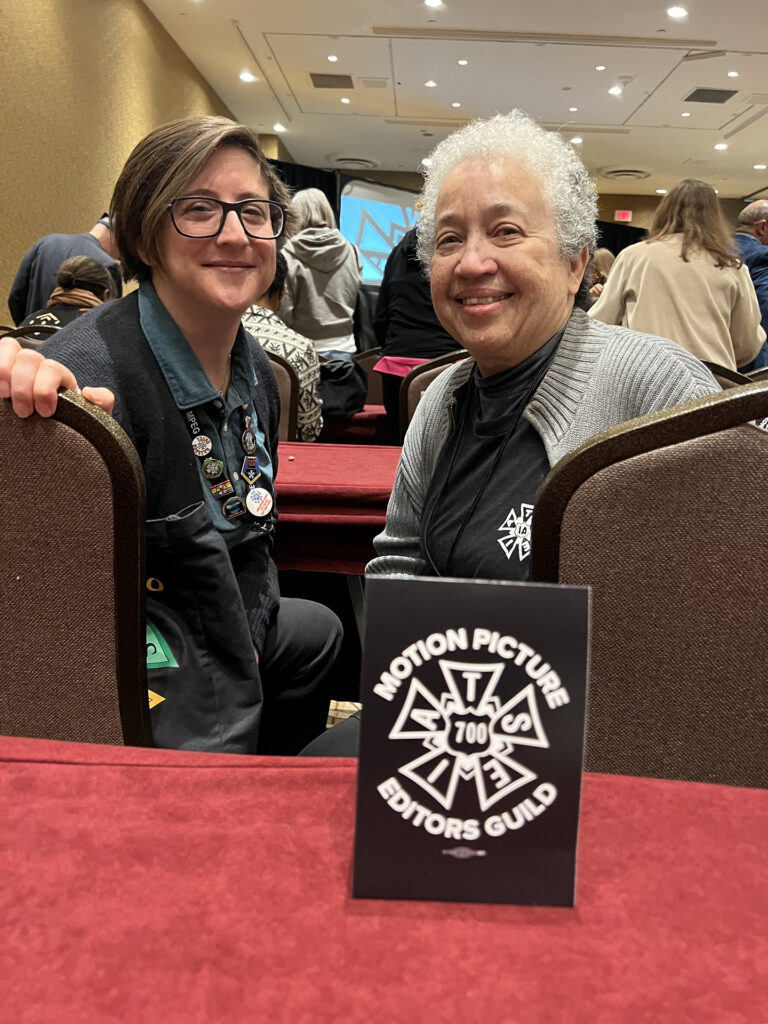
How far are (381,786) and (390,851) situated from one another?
0.04 metres

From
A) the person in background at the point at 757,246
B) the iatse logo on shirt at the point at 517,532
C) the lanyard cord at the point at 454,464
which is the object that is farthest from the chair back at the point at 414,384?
the person in background at the point at 757,246

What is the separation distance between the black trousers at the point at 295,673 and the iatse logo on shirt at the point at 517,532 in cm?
52

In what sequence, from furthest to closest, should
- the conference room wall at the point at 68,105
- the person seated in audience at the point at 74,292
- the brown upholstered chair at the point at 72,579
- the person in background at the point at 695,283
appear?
the conference room wall at the point at 68,105 < the person seated in audience at the point at 74,292 < the person in background at the point at 695,283 < the brown upholstered chair at the point at 72,579

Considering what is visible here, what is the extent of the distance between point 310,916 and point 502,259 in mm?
988

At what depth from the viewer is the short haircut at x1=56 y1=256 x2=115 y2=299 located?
3.50 meters

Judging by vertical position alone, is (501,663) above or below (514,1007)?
above

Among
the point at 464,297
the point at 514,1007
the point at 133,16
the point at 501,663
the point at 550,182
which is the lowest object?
the point at 514,1007

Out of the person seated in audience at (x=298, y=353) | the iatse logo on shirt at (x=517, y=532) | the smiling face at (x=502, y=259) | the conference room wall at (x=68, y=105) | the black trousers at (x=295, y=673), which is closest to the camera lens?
the iatse logo on shirt at (x=517, y=532)

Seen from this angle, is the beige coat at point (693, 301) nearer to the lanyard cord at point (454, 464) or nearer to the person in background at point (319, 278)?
the person in background at point (319, 278)

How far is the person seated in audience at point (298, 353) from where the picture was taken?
8.89 feet

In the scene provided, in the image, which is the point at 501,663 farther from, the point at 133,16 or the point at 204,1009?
the point at 133,16

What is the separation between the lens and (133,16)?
7.01 metres

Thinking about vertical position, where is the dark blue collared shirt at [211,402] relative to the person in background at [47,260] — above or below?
below

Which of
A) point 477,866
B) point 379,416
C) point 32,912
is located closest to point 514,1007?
point 477,866
